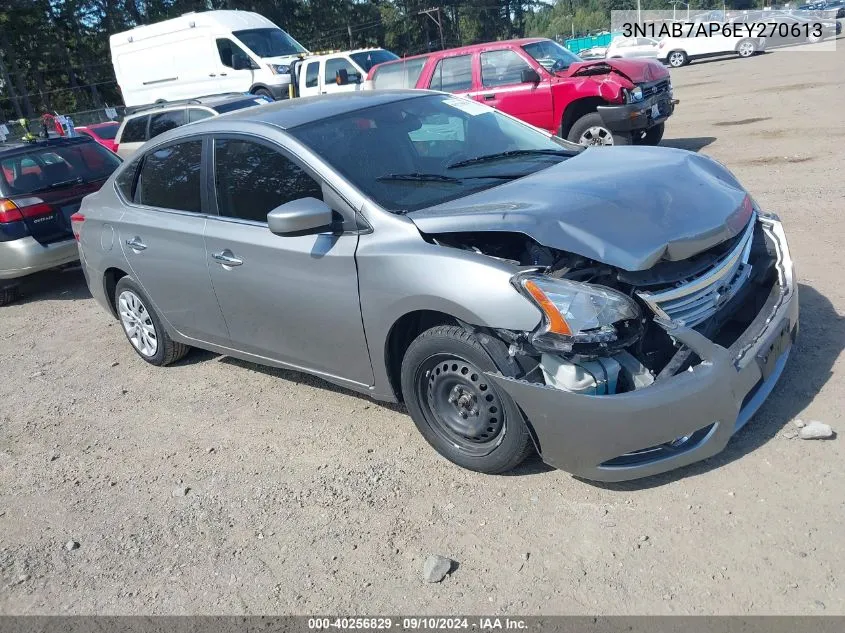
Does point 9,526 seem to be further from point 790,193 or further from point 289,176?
point 790,193

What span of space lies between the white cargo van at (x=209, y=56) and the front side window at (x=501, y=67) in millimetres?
8965

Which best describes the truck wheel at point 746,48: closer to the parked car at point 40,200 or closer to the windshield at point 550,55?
the windshield at point 550,55

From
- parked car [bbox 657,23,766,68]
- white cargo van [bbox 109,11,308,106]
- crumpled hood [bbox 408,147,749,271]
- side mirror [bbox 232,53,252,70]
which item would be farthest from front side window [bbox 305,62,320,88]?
parked car [bbox 657,23,766,68]

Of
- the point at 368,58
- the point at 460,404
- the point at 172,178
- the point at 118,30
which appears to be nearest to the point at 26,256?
the point at 172,178

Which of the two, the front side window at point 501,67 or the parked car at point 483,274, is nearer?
the parked car at point 483,274

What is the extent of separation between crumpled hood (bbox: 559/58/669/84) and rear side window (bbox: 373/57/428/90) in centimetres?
249

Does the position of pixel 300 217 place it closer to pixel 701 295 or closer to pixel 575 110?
pixel 701 295

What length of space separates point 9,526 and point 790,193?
23.9 feet

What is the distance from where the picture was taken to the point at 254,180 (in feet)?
14.2

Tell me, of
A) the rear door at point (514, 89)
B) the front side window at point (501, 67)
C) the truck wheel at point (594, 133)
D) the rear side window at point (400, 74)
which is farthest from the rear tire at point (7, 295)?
the truck wheel at point (594, 133)

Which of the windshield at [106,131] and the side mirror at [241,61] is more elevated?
the side mirror at [241,61]

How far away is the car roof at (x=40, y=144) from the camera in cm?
830

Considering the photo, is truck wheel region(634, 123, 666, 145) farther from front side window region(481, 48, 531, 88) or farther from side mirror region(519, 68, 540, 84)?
front side window region(481, 48, 531, 88)

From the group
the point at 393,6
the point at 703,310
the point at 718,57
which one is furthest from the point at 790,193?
the point at 393,6
